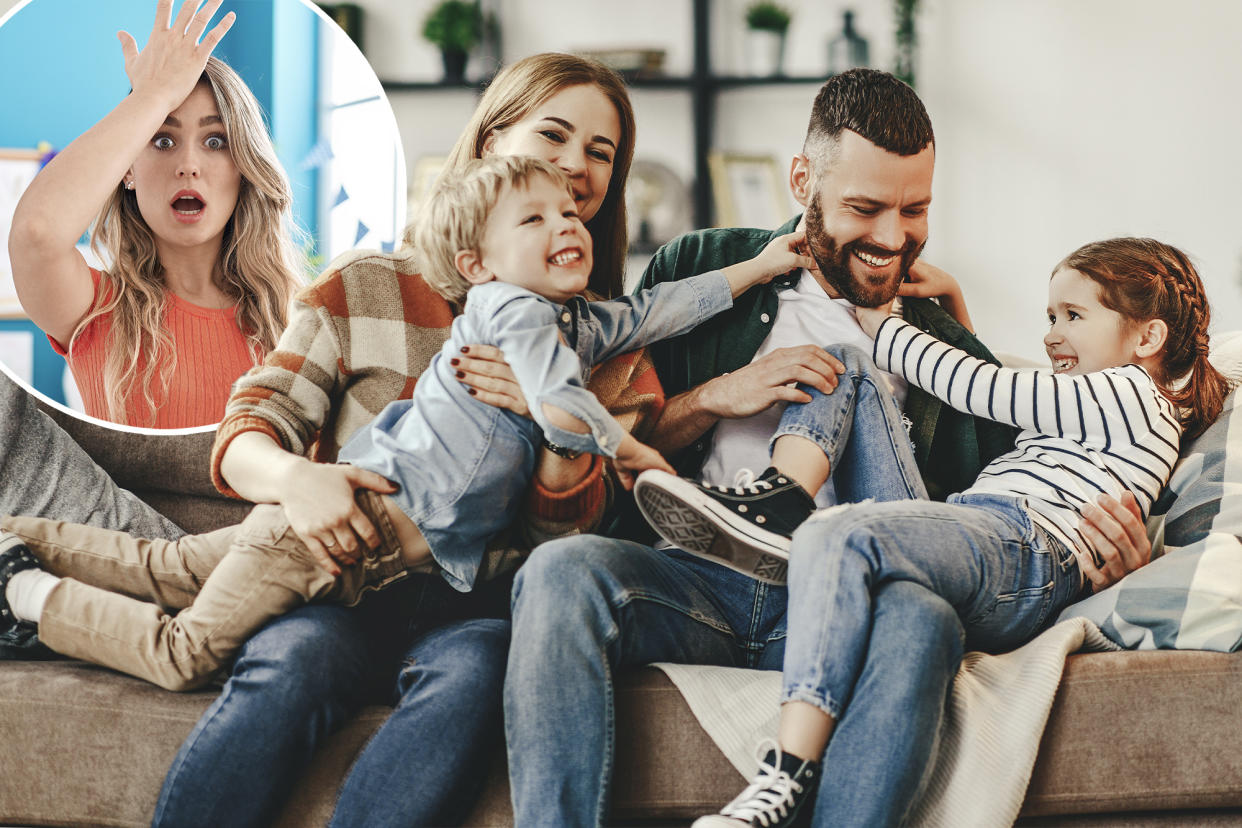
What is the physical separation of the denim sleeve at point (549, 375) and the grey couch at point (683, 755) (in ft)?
0.96

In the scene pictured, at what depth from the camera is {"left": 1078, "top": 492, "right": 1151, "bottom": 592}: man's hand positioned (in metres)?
1.38

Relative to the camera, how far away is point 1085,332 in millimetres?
1568

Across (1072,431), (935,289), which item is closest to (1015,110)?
(935,289)

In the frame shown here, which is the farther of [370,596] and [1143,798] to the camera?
[370,596]

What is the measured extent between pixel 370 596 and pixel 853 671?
633mm

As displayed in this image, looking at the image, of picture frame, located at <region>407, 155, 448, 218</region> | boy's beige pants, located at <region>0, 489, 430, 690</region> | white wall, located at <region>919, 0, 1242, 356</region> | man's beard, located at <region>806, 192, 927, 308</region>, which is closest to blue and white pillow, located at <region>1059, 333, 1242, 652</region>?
man's beard, located at <region>806, 192, 927, 308</region>

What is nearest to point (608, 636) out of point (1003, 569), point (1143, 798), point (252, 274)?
point (1003, 569)

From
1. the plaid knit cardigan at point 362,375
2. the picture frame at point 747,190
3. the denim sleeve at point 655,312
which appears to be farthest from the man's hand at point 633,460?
the picture frame at point 747,190

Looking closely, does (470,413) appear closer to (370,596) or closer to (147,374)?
(370,596)

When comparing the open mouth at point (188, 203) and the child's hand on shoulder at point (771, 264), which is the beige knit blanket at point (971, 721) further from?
the open mouth at point (188, 203)

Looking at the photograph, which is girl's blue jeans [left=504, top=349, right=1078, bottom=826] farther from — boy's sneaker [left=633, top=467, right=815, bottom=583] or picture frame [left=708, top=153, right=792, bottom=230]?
picture frame [left=708, top=153, right=792, bottom=230]

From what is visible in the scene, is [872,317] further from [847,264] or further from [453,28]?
[453,28]

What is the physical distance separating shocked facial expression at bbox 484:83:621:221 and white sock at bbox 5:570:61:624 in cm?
85

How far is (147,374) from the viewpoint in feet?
5.00
